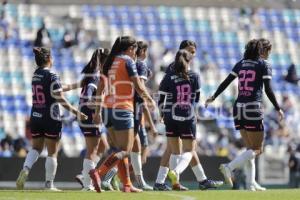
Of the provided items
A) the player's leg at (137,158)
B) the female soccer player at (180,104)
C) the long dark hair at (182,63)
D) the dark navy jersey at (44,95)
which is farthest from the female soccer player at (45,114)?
the long dark hair at (182,63)

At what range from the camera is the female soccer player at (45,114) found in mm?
14133

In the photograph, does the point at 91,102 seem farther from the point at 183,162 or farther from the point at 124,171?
the point at 183,162

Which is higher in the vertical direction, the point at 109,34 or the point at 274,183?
the point at 109,34

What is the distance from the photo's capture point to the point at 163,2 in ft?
118

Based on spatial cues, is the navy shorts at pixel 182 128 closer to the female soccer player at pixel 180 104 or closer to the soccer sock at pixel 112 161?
the female soccer player at pixel 180 104

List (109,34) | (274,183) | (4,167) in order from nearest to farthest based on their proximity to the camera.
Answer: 1. (4,167)
2. (274,183)
3. (109,34)

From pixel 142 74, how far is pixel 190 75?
0.80 meters

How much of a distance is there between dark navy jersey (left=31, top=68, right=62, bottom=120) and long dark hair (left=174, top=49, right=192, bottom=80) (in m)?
1.74

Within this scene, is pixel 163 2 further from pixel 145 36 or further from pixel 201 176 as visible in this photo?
pixel 201 176

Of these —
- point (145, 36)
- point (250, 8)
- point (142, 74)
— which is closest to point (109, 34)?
point (145, 36)

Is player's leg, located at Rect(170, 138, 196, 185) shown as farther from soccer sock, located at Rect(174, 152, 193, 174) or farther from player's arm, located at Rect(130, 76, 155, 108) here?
player's arm, located at Rect(130, 76, 155, 108)

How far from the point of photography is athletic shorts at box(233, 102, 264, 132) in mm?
14336

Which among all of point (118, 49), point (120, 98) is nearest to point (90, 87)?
point (118, 49)

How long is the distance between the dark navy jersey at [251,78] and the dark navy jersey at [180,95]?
2.11 feet
